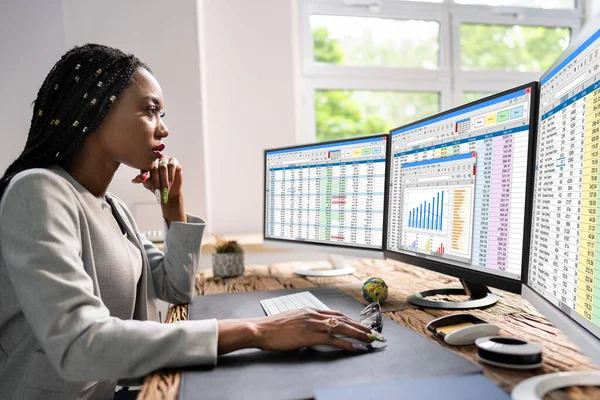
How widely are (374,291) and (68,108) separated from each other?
0.85 m

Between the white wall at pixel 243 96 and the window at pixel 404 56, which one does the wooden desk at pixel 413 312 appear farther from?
the window at pixel 404 56

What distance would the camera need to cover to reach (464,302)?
1130 millimetres

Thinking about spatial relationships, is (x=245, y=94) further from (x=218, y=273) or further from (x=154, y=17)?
(x=218, y=273)

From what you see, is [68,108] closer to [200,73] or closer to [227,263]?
[227,263]

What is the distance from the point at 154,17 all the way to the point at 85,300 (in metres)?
2.11

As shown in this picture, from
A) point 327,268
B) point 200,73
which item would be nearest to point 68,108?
point 327,268

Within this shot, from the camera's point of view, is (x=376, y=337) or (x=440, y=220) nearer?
(x=376, y=337)

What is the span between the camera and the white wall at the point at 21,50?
2447 millimetres

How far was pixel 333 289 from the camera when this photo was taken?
141 centimetres

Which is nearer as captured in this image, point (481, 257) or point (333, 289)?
point (481, 257)

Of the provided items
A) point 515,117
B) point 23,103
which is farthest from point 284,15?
point 515,117

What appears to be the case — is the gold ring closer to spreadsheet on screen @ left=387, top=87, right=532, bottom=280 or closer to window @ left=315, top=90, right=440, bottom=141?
spreadsheet on screen @ left=387, top=87, right=532, bottom=280

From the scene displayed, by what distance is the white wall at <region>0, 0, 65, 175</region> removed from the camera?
8.03 feet

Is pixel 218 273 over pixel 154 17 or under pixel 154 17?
under
